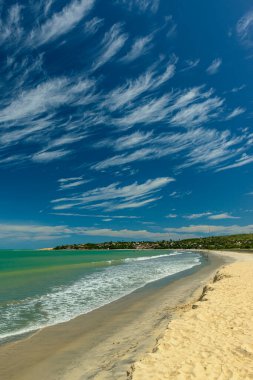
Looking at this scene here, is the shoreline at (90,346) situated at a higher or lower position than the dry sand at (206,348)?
lower

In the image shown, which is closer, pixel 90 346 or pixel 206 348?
pixel 206 348

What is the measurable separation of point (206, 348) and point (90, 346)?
4.60 meters

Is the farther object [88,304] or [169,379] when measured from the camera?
[88,304]

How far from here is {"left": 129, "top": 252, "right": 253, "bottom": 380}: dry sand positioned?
791 cm

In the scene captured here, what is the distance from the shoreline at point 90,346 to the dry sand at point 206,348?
846 millimetres

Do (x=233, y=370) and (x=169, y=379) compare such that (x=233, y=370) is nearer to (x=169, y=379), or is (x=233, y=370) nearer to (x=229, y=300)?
(x=169, y=379)

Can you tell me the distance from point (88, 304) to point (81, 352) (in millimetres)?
9427

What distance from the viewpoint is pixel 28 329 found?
48.4ft

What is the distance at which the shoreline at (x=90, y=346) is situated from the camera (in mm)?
9586

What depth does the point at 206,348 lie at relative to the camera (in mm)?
9578

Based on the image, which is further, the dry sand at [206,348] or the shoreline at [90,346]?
the shoreline at [90,346]

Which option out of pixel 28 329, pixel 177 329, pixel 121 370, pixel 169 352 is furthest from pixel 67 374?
pixel 28 329

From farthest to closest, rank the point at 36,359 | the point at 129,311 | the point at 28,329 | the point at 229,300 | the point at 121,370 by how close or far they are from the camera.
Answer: the point at 129,311, the point at 229,300, the point at 28,329, the point at 36,359, the point at 121,370

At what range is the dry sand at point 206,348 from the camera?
7.91 metres
